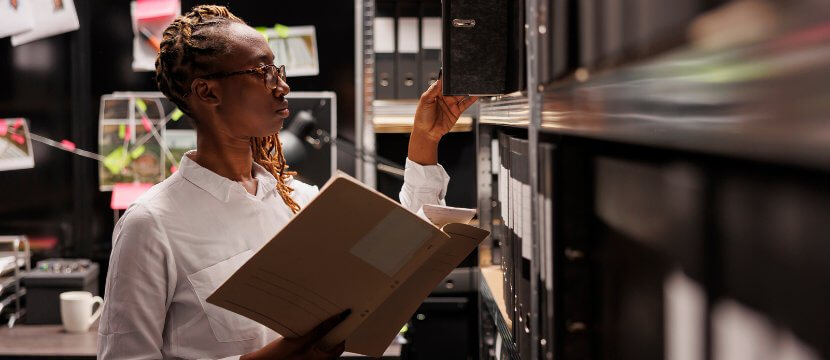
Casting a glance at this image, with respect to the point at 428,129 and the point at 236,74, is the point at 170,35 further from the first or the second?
the point at 428,129

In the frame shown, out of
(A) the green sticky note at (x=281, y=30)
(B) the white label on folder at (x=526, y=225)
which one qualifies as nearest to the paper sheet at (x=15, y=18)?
(A) the green sticky note at (x=281, y=30)

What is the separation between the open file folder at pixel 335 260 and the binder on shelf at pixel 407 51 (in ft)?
5.10

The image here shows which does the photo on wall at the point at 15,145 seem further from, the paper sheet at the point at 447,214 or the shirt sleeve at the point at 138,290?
the paper sheet at the point at 447,214

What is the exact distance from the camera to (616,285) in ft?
2.93

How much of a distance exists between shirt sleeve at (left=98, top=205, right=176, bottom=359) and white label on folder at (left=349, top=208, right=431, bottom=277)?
1.30 ft

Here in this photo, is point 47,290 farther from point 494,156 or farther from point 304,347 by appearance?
point 304,347

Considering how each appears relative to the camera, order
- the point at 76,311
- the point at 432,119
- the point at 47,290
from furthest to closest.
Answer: the point at 47,290, the point at 76,311, the point at 432,119

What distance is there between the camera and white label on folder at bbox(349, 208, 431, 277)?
1038mm

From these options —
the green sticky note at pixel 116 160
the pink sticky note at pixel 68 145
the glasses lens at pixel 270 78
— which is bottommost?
the green sticky note at pixel 116 160

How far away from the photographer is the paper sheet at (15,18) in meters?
2.94

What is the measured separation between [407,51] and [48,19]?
134 cm

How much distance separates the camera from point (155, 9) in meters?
3.01

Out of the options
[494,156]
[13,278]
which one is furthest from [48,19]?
[494,156]

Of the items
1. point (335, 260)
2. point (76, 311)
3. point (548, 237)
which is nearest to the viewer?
point (548, 237)
